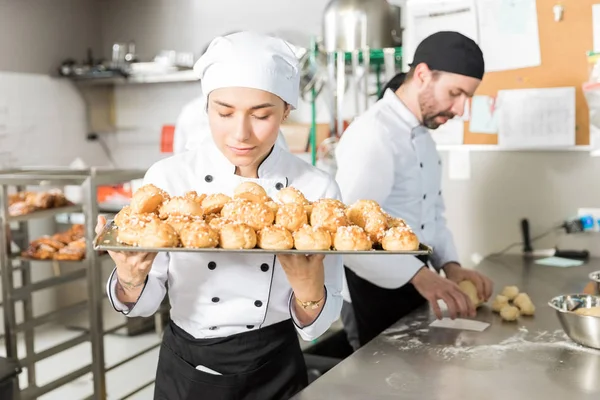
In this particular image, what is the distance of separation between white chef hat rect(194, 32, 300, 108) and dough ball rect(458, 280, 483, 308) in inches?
33.4

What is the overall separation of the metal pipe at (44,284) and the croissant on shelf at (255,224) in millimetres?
1969

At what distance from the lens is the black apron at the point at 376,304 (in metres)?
2.05

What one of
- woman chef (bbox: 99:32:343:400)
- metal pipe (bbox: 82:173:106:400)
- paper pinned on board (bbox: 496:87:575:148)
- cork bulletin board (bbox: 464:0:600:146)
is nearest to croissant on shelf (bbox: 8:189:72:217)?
metal pipe (bbox: 82:173:106:400)

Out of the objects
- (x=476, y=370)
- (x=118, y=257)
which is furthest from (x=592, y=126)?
(x=118, y=257)

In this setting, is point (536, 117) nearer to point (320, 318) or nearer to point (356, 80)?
point (356, 80)

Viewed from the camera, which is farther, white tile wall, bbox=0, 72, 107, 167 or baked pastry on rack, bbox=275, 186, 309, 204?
white tile wall, bbox=0, 72, 107, 167

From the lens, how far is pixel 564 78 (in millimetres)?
2682

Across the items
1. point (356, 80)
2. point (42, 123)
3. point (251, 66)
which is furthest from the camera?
point (42, 123)

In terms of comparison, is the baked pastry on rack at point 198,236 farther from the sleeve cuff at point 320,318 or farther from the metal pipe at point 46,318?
the metal pipe at point 46,318

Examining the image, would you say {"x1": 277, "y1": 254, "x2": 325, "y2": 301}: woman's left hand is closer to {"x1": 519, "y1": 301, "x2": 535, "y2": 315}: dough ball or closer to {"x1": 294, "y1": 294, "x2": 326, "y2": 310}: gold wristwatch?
{"x1": 294, "y1": 294, "x2": 326, "y2": 310}: gold wristwatch

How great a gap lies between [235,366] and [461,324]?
0.67 m

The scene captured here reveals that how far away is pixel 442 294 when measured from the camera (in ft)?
5.82

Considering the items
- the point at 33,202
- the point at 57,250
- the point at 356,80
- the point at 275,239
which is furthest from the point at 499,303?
the point at 356,80

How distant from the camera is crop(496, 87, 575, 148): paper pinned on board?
2.68 metres
